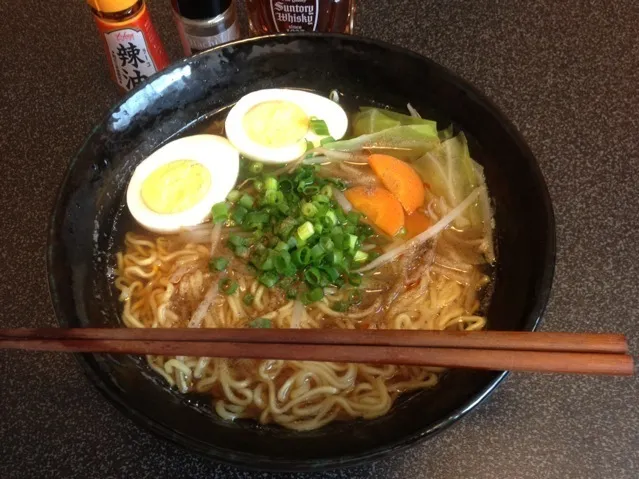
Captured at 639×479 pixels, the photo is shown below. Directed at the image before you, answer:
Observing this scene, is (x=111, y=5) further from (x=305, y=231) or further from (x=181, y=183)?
(x=305, y=231)

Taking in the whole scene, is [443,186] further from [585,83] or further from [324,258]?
[585,83]

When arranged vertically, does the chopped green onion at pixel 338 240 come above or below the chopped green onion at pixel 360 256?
above

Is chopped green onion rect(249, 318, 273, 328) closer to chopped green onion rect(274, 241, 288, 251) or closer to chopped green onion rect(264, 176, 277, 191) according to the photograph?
chopped green onion rect(274, 241, 288, 251)

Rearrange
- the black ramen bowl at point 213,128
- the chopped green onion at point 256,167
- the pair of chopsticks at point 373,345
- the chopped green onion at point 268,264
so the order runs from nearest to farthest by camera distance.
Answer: the pair of chopsticks at point 373,345, the black ramen bowl at point 213,128, the chopped green onion at point 268,264, the chopped green onion at point 256,167

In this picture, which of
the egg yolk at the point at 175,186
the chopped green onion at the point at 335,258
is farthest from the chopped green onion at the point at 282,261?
the egg yolk at the point at 175,186

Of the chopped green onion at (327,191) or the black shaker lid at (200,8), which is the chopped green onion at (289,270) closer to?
the chopped green onion at (327,191)

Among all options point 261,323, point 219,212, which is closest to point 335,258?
point 261,323

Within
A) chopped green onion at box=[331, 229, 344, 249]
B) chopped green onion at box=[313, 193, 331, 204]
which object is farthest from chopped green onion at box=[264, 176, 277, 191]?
chopped green onion at box=[331, 229, 344, 249]
